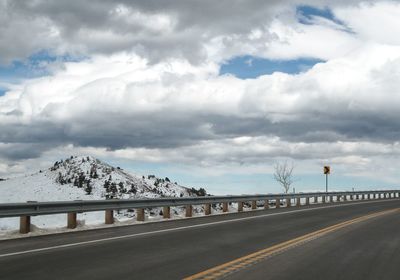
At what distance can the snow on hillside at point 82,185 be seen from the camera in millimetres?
32081

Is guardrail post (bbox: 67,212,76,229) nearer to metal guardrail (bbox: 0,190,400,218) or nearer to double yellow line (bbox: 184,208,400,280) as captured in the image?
metal guardrail (bbox: 0,190,400,218)

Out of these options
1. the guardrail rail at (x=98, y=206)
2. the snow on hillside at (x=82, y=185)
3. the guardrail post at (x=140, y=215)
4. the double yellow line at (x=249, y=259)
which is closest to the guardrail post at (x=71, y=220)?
the guardrail rail at (x=98, y=206)

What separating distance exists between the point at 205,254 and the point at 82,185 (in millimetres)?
26138

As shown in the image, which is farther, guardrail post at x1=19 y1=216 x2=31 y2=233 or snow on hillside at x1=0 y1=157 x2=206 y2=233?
snow on hillside at x1=0 y1=157 x2=206 y2=233

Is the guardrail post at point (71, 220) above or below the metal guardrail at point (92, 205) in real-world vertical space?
below

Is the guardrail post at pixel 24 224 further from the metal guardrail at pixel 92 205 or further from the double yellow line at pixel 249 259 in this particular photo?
the double yellow line at pixel 249 259

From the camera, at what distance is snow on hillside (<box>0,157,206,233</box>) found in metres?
32.1

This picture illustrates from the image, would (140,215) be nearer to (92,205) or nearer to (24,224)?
(92,205)

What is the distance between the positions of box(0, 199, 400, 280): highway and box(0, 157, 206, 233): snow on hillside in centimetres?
1368

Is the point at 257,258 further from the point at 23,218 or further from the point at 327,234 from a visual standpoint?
the point at 23,218

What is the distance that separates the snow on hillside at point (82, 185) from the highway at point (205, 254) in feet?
44.9

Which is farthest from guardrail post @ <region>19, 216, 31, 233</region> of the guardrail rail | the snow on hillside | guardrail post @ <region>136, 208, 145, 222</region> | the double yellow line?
the snow on hillside

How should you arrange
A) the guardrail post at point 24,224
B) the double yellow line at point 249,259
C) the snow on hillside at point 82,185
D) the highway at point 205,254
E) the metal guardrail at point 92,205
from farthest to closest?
the snow on hillside at point 82,185, the guardrail post at point 24,224, the metal guardrail at point 92,205, the highway at point 205,254, the double yellow line at point 249,259

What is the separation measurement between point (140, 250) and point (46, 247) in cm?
214
